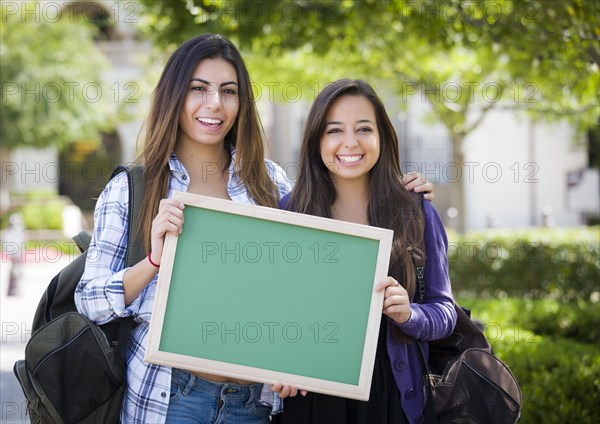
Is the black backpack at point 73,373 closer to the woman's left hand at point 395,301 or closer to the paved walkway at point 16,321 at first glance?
the woman's left hand at point 395,301

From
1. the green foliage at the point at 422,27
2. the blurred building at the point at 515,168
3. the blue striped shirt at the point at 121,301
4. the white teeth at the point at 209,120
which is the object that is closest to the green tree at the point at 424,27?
the green foliage at the point at 422,27

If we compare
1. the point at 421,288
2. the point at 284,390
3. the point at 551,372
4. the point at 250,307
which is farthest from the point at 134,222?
the point at 551,372

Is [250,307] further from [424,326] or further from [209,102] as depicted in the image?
[209,102]

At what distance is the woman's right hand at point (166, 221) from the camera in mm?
2539

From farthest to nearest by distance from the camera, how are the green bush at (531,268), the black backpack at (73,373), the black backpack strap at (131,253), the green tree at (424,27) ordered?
the green bush at (531,268), the green tree at (424,27), the black backpack strap at (131,253), the black backpack at (73,373)

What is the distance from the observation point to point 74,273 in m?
2.82

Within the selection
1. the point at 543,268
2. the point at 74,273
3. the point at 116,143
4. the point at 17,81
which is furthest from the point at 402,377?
the point at 116,143

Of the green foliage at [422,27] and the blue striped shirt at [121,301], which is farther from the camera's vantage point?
the green foliage at [422,27]

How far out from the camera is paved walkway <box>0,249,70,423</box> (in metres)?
5.28

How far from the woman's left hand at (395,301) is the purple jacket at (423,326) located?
41mm

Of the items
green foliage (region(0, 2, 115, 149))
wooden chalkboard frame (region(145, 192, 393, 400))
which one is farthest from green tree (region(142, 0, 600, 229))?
green foliage (region(0, 2, 115, 149))

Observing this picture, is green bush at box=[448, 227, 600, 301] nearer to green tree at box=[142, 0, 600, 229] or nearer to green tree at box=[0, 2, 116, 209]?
green tree at box=[142, 0, 600, 229]

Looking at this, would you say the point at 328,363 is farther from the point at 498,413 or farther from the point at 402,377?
the point at 498,413

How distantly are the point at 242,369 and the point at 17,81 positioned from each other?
811 inches
